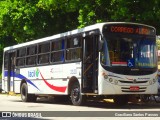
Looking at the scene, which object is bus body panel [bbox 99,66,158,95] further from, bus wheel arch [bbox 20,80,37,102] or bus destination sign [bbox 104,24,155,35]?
bus wheel arch [bbox 20,80,37,102]

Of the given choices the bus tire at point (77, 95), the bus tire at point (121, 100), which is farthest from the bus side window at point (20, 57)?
the bus tire at point (121, 100)

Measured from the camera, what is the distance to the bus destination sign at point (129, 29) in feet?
53.4

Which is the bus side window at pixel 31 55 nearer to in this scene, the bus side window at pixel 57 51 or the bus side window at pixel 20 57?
the bus side window at pixel 20 57

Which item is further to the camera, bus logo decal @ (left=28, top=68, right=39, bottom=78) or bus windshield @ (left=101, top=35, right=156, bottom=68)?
bus logo decal @ (left=28, top=68, right=39, bottom=78)

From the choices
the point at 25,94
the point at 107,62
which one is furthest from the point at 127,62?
the point at 25,94

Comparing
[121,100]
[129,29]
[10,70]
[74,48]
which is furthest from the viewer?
[10,70]

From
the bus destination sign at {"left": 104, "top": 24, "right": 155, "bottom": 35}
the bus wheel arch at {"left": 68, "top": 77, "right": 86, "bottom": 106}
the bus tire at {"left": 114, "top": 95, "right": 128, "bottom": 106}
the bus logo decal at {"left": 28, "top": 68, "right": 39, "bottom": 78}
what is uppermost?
the bus destination sign at {"left": 104, "top": 24, "right": 155, "bottom": 35}

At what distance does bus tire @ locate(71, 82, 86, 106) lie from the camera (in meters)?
17.2

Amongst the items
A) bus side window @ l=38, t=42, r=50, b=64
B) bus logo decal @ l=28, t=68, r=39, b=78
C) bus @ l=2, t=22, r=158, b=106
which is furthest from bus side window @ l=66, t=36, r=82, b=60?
bus logo decal @ l=28, t=68, r=39, b=78

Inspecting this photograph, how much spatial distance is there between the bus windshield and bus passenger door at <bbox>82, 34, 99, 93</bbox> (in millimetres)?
557

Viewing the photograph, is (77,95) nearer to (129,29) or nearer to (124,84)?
(124,84)

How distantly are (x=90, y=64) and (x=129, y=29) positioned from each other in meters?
2.02

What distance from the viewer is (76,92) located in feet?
57.4

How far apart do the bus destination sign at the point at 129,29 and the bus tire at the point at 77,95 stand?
2754 millimetres
